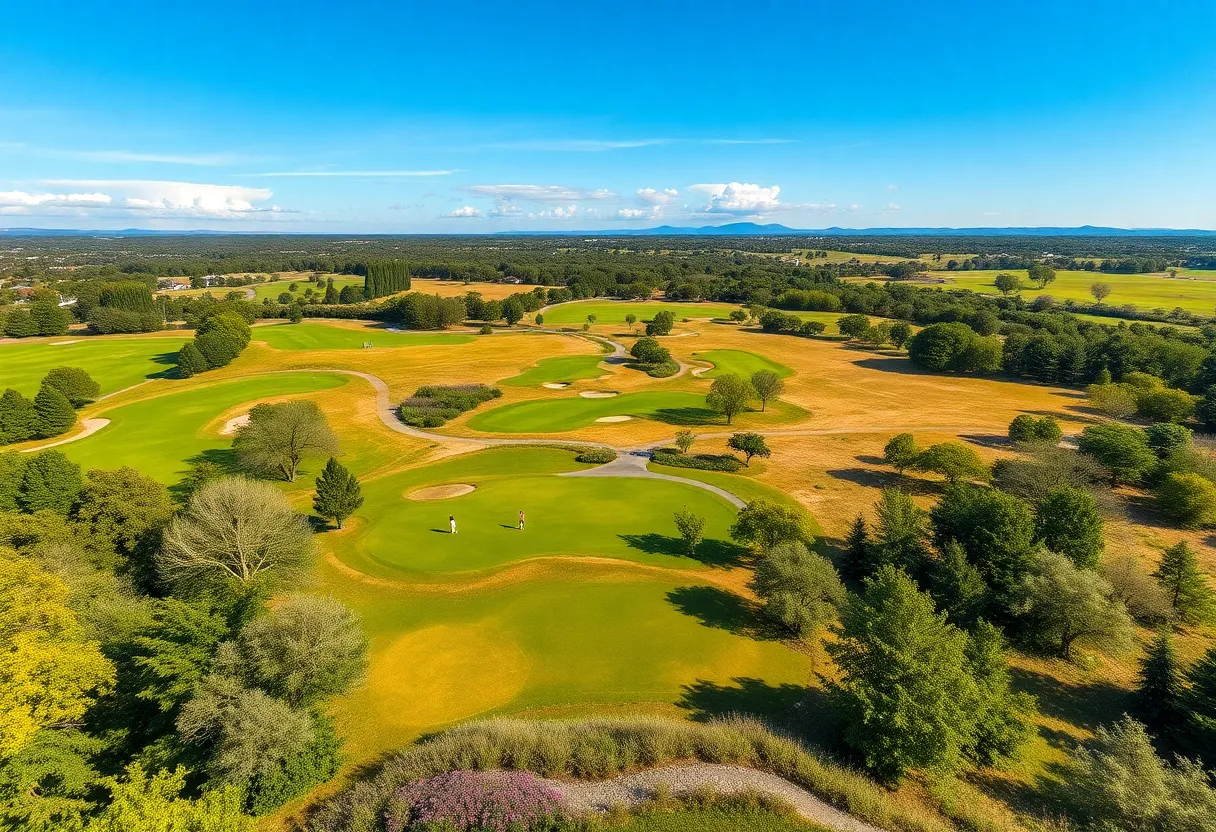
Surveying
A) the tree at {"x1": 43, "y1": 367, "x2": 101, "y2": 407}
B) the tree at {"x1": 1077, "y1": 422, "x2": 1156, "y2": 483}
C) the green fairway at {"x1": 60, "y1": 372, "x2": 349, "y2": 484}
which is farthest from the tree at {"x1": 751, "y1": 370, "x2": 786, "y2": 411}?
the tree at {"x1": 43, "y1": 367, "x2": 101, "y2": 407}

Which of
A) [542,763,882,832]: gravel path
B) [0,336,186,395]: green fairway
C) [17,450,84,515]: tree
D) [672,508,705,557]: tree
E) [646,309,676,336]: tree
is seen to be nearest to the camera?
[542,763,882,832]: gravel path

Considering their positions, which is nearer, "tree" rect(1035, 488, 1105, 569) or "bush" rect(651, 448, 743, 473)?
"tree" rect(1035, 488, 1105, 569)

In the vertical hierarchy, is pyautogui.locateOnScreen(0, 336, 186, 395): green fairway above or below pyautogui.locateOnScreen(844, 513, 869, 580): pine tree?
above

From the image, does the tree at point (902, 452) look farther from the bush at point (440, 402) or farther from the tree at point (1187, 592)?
the bush at point (440, 402)

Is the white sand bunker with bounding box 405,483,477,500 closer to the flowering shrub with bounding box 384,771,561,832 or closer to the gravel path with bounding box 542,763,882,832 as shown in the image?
the flowering shrub with bounding box 384,771,561,832

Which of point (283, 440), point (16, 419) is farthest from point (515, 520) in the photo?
point (16, 419)

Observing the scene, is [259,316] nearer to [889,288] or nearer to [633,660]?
[633,660]

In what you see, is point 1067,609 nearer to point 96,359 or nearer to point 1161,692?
point 1161,692

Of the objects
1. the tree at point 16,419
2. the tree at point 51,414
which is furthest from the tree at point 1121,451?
the tree at point 16,419
